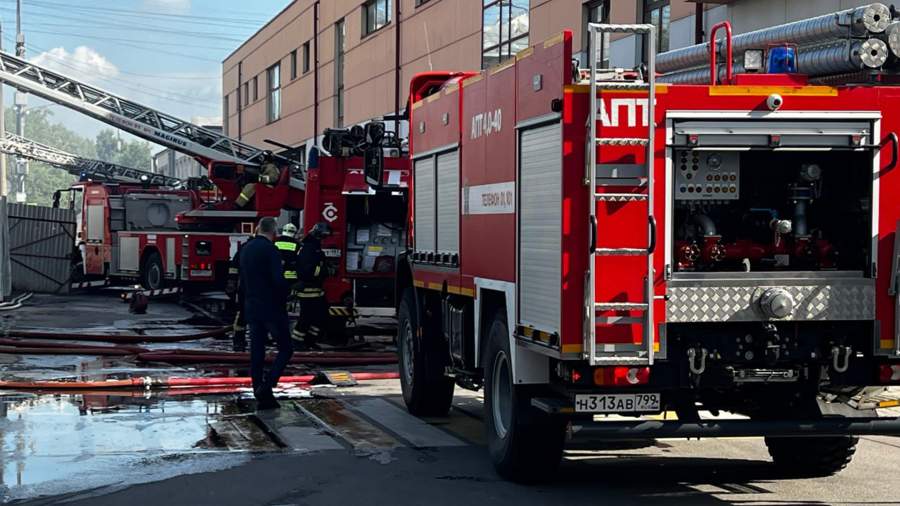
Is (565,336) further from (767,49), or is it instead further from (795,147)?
(767,49)

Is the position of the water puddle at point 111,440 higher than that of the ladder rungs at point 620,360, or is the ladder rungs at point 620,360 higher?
the ladder rungs at point 620,360

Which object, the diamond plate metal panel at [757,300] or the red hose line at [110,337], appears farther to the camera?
the red hose line at [110,337]

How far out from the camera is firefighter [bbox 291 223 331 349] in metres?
16.0

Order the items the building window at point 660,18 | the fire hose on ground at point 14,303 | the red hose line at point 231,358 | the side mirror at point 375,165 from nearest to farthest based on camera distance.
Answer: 1. the side mirror at point 375,165
2. the red hose line at point 231,358
3. the building window at point 660,18
4. the fire hose on ground at point 14,303

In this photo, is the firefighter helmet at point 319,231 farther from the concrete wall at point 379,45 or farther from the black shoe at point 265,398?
the black shoe at point 265,398

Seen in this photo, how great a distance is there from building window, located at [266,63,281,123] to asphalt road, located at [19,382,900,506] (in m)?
42.1

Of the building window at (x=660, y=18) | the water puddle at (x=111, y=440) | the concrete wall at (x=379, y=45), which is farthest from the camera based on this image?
the building window at (x=660, y=18)

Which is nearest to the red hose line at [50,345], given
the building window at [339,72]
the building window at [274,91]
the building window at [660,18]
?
the building window at [660,18]

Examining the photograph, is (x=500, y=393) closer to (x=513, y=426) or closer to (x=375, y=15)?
(x=513, y=426)

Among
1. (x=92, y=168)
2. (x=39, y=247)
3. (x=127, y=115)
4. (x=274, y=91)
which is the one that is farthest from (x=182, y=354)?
(x=274, y=91)

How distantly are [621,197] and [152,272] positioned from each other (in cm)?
2285

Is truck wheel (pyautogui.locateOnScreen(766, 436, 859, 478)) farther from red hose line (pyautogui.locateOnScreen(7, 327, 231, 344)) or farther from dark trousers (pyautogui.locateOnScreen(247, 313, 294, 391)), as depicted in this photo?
red hose line (pyautogui.locateOnScreen(7, 327, 231, 344))

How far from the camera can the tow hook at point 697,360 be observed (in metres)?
7.04

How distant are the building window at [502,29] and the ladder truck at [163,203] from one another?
4930 millimetres
